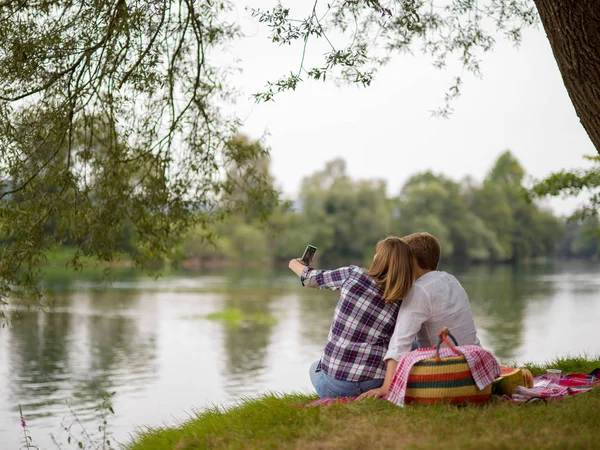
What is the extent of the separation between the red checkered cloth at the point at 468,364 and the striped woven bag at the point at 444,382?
1.2 inches

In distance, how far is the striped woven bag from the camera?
416 centimetres

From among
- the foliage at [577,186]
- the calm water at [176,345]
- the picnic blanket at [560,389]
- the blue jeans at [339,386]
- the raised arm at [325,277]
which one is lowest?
the calm water at [176,345]

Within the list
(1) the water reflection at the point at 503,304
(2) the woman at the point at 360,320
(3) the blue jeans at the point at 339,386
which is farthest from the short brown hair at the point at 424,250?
(1) the water reflection at the point at 503,304

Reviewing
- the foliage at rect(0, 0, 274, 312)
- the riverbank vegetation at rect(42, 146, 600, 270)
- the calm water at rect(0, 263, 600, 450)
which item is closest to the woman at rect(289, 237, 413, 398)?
the foliage at rect(0, 0, 274, 312)

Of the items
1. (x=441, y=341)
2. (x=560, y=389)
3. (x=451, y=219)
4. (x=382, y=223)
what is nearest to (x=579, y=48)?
(x=441, y=341)

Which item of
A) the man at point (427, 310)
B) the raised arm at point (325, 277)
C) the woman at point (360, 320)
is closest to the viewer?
the man at point (427, 310)

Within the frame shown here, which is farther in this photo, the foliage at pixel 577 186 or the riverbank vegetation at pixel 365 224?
the riverbank vegetation at pixel 365 224

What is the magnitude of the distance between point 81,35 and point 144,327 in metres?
15.7

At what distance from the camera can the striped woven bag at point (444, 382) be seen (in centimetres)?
416

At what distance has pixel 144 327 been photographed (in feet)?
71.7

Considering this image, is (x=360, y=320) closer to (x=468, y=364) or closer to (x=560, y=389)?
(x=468, y=364)

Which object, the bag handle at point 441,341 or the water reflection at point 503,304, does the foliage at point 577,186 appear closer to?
the water reflection at point 503,304

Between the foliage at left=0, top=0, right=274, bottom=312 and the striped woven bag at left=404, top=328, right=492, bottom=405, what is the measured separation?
395 centimetres

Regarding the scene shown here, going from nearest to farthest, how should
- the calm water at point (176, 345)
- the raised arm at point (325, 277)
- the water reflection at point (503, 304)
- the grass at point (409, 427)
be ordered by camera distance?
1. the grass at point (409, 427)
2. the raised arm at point (325, 277)
3. the calm water at point (176, 345)
4. the water reflection at point (503, 304)
